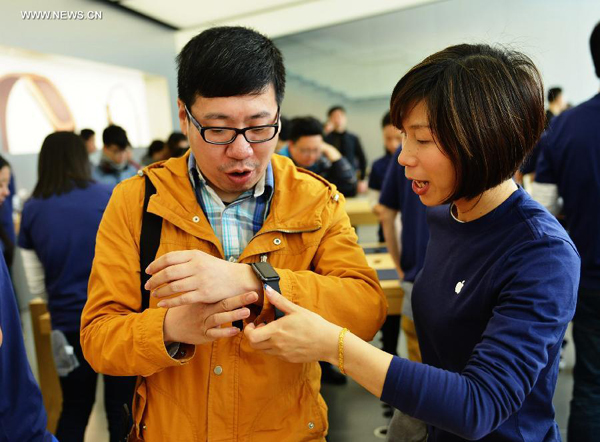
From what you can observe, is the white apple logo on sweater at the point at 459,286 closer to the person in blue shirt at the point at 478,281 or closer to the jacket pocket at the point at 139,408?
the person in blue shirt at the point at 478,281

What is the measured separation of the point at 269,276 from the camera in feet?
3.27

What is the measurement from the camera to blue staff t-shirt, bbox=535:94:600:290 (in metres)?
1.98

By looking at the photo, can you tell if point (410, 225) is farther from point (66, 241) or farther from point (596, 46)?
point (66, 241)

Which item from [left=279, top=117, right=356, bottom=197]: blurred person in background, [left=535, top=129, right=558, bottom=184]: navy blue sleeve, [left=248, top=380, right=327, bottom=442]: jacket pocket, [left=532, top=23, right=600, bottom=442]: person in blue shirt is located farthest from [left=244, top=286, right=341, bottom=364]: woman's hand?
[left=279, top=117, right=356, bottom=197]: blurred person in background

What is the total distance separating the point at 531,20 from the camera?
917cm

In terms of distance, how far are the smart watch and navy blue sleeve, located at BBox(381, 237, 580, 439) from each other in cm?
24

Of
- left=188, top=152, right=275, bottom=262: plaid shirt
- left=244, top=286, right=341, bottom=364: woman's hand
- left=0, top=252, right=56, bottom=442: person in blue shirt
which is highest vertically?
left=188, top=152, right=275, bottom=262: plaid shirt

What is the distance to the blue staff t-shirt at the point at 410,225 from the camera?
2246 millimetres

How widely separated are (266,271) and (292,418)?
378mm

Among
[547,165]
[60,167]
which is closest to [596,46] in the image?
[547,165]

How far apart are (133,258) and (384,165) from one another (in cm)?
309

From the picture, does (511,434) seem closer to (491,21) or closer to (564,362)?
(564,362)

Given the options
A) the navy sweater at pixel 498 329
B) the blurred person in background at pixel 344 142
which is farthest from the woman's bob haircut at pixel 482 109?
the blurred person in background at pixel 344 142

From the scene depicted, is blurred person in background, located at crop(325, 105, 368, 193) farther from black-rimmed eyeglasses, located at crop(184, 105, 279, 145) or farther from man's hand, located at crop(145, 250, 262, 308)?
man's hand, located at crop(145, 250, 262, 308)
